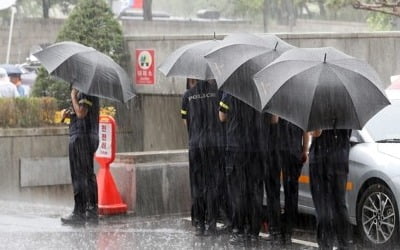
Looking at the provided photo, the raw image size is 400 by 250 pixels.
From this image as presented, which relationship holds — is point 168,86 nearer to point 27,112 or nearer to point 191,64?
point 27,112

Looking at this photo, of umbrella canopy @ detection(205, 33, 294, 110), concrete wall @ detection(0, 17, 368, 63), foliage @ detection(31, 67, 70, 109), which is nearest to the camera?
umbrella canopy @ detection(205, 33, 294, 110)

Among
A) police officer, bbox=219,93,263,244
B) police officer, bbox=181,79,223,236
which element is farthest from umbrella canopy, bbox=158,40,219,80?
police officer, bbox=219,93,263,244

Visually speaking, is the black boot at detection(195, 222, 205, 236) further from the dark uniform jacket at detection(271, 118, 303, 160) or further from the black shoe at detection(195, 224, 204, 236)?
the dark uniform jacket at detection(271, 118, 303, 160)

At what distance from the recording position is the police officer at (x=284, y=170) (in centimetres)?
1097

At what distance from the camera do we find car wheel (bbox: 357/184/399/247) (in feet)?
34.6

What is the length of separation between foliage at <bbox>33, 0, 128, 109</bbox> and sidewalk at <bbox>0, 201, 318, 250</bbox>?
20.8ft

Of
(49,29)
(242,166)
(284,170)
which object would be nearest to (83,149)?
(242,166)

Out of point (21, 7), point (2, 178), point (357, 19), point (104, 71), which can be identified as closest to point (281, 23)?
point (357, 19)

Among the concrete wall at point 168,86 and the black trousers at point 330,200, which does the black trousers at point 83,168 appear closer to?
the black trousers at point 330,200

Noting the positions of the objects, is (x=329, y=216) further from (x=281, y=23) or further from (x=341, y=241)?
(x=281, y=23)

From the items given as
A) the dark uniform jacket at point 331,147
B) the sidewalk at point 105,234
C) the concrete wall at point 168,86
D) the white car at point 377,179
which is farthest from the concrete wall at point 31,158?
the dark uniform jacket at point 331,147

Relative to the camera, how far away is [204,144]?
11500 millimetres

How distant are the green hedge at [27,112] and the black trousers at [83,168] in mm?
5851

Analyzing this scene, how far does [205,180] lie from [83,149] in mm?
1553
